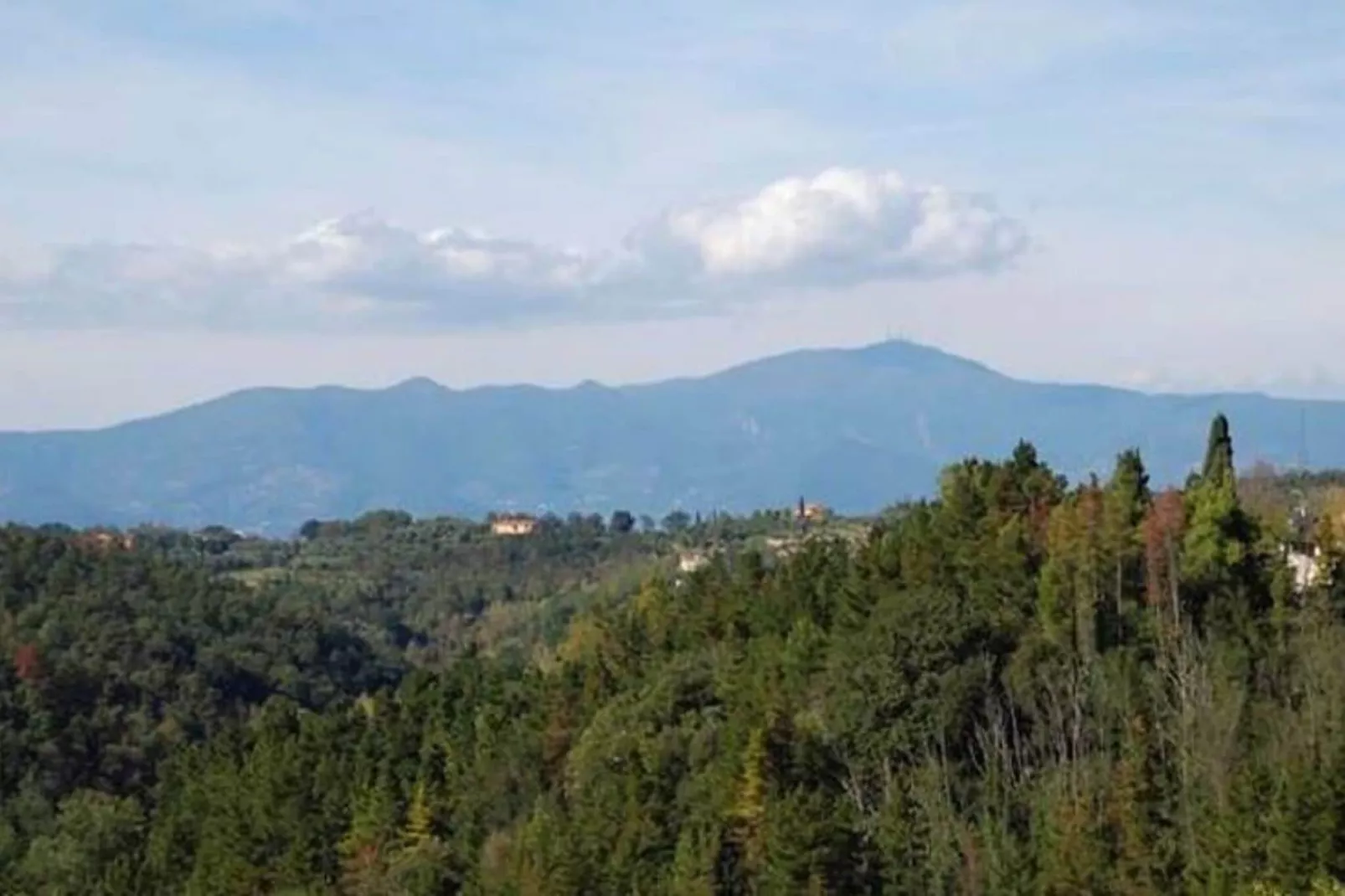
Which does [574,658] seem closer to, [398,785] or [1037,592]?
[398,785]

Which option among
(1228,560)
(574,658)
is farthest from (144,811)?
(1228,560)

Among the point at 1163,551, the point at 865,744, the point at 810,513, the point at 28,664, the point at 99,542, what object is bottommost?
the point at 28,664

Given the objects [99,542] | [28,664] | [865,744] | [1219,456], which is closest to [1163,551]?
[1219,456]

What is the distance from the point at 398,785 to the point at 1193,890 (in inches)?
782

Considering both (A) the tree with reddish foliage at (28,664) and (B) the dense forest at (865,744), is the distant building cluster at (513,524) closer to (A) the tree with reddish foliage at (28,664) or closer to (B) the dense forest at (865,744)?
(A) the tree with reddish foliage at (28,664)

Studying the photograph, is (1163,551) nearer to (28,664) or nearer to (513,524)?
(28,664)

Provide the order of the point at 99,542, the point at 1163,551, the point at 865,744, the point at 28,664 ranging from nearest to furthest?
the point at 865,744 → the point at 1163,551 → the point at 28,664 → the point at 99,542

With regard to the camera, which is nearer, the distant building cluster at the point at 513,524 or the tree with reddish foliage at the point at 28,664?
the tree with reddish foliage at the point at 28,664

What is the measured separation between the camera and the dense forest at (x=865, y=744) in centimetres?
3481

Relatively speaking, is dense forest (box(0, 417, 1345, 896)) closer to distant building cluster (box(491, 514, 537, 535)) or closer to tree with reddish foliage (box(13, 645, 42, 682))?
tree with reddish foliage (box(13, 645, 42, 682))

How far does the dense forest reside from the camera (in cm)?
3481

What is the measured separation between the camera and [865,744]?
38156 mm

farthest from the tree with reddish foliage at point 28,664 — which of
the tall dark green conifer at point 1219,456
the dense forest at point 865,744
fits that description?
the tall dark green conifer at point 1219,456

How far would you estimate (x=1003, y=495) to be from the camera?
47.8 m
